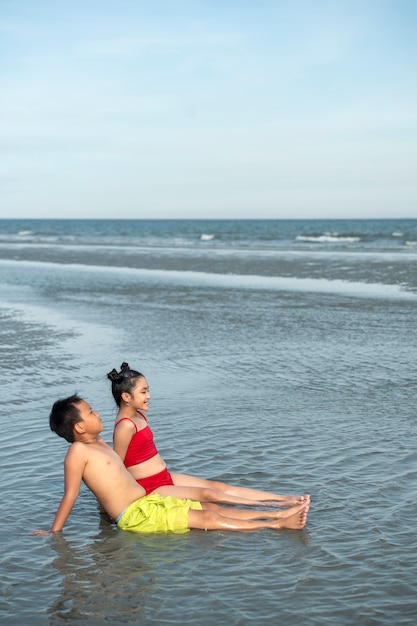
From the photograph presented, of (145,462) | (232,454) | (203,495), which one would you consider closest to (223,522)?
(203,495)

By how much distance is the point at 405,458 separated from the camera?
20.8 ft

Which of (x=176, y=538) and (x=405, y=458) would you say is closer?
(x=176, y=538)

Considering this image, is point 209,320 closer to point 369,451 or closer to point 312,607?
point 369,451

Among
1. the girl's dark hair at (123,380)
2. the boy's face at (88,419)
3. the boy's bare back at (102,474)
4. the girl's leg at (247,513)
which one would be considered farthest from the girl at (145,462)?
the boy's face at (88,419)

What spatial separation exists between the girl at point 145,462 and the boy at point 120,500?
0.21 meters

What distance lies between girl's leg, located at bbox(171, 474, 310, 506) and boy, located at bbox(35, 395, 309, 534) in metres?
0.19

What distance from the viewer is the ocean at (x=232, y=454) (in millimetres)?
4117

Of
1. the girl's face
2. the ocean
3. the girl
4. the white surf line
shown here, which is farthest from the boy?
the white surf line

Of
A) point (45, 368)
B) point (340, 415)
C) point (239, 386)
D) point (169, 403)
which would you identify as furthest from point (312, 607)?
point (45, 368)

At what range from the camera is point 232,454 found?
6.61 meters

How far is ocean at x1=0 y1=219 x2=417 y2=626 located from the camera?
412 centimetres

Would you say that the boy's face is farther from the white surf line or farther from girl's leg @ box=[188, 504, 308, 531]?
the white surf line

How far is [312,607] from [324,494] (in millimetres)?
1700

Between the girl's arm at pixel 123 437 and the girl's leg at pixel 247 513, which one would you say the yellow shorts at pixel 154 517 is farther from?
the girl's arm at pixel 123 437
